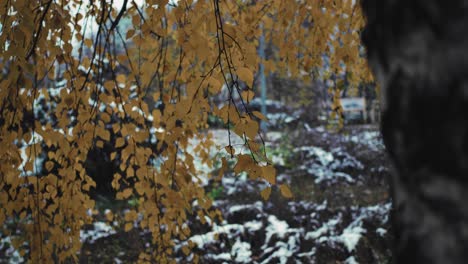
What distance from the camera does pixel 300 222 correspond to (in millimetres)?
4410

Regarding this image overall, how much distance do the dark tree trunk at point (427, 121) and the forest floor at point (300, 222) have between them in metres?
2.28

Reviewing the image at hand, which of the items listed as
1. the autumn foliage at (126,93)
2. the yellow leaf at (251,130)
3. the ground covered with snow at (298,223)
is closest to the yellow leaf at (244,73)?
the autumn foliage at (126,93)

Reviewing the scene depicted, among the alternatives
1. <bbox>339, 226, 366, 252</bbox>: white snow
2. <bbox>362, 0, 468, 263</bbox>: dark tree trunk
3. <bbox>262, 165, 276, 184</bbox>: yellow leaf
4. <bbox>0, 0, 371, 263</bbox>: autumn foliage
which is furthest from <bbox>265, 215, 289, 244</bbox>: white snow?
<bbox>362, 0, 468, 263</bbox>: dark tree trunk

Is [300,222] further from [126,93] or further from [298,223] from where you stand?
[126,93]

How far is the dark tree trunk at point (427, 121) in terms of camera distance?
1.27ft

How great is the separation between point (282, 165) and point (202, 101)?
5.21m

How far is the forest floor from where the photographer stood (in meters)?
3.73

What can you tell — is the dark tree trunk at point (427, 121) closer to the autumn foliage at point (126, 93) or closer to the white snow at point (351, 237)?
the autumn foliage at point (126, 93)

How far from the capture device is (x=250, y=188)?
554 cm

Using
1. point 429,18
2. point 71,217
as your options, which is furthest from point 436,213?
point 71,217

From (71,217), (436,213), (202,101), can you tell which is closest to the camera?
(436,213)

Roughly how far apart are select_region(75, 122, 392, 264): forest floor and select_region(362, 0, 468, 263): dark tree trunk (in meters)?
2.28

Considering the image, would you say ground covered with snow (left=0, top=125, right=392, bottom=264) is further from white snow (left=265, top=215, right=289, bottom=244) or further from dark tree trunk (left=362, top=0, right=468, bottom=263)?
dark tree trunk (left=362, top=0, right=468, bottom=263)

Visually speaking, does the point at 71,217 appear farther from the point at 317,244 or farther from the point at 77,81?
the point at 317,244
